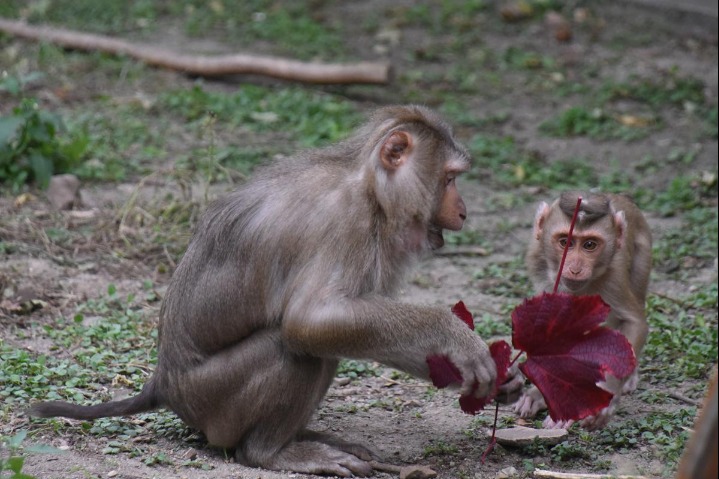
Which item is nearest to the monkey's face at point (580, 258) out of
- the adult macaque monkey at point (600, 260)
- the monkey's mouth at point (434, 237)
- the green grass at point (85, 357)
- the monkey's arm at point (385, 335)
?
the adult macaque monkey at point (600, 260)

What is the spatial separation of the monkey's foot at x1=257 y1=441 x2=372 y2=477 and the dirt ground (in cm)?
9

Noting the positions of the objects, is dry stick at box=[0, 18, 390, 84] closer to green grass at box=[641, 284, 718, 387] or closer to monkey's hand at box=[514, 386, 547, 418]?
green grass at box=[641, 284, 718, 387]

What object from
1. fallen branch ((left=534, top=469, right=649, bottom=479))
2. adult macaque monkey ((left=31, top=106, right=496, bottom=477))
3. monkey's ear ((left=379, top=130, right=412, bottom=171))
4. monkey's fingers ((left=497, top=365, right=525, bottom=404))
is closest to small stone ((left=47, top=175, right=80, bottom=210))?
adult macaque monkey ((left=31, top=106, right=496, bottom=477))

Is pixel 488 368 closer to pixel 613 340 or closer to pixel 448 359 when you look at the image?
pixel 448 359

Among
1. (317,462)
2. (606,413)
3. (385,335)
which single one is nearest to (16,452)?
(317,462)

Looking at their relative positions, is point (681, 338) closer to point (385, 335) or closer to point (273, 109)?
point (385, 335)

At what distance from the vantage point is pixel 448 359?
4.92 metres

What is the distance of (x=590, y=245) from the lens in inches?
245

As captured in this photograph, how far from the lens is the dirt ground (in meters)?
5.20

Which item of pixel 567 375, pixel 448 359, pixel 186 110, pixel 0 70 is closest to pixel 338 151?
pixel 448 359

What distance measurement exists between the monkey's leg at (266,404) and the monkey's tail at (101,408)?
0.91 feet

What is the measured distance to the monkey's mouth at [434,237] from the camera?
17.2 ft

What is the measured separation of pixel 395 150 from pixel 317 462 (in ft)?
5.25

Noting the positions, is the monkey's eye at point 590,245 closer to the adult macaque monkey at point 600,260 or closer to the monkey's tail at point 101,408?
the adult macaque monkey at point 600,260
